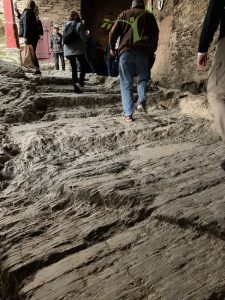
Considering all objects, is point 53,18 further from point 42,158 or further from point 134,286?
point 134,286

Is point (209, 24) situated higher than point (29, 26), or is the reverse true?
point (209, 24)

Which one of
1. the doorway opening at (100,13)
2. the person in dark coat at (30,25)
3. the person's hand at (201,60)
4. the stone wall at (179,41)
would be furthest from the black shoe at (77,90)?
the doorway opening at (100,13)

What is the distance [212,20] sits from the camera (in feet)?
8.18

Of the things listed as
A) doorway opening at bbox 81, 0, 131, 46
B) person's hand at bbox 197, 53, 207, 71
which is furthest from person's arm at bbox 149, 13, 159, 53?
doorway opening at bbox 81, 0, 131, 46

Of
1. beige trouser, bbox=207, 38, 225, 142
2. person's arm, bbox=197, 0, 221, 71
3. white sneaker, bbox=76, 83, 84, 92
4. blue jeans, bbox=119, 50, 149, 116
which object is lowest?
white sneaker, bbox=76, 83, 84, 92

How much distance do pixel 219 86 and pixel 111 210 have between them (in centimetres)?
117

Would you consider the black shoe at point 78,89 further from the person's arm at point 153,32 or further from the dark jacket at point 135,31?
the person's arm at point 153,32

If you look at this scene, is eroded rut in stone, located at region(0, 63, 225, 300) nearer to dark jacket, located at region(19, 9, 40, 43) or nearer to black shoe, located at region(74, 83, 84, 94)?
black shoe, located at region(74, 83, 84, 94)

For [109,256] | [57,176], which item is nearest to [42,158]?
[57,176]

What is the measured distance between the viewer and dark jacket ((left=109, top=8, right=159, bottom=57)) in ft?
15.1

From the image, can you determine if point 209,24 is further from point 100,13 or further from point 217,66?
point 100,13

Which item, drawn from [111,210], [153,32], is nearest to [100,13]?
[153,32]

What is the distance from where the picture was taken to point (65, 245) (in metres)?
2.17

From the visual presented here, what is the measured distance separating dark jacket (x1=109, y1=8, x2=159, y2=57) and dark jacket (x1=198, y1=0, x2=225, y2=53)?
2139 millimetres
